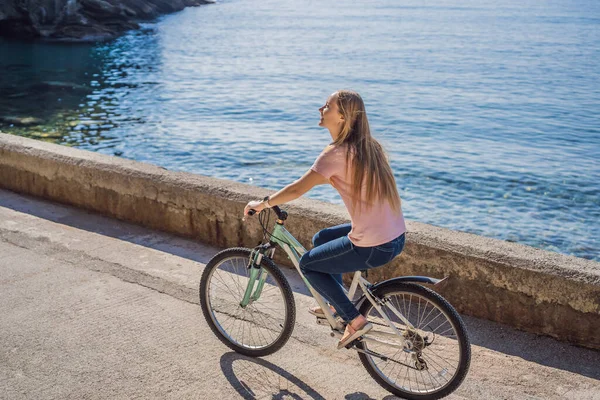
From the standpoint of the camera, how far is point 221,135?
80.2 feet

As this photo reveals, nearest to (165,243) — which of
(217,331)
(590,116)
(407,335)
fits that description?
(217,331)

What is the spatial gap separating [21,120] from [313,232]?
21047 mm

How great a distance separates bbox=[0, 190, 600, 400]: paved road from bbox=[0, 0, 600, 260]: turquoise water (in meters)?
1.55

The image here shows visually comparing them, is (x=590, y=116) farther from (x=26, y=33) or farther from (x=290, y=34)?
(x=290, y=34)

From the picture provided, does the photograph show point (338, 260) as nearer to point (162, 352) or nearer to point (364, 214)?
point (364, 214)

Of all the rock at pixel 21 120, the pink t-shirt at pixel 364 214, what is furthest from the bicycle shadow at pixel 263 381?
the rock at pixel 21 120

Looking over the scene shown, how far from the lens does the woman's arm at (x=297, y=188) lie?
152 inches

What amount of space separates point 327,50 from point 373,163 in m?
51.4

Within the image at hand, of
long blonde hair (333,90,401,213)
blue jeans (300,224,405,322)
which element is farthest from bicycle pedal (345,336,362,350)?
long blonde hair (333,90,401,213)

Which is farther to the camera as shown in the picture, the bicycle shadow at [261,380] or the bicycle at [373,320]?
the bicycle shadow at [261,380]

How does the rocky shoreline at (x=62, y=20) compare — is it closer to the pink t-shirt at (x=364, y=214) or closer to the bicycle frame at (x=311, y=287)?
the bicycle frame at (x=311, y=287)

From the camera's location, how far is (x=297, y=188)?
393 cm

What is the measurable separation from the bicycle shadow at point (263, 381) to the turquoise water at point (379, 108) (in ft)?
5.03

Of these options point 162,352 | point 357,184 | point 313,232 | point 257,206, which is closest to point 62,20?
point 313,232
